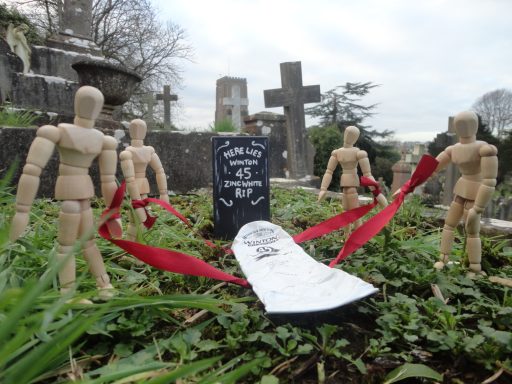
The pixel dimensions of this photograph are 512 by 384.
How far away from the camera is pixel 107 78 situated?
350 cm

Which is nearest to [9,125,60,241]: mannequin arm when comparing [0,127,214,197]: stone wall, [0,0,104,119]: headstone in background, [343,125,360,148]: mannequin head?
[343,125,360,148]: mannequin head

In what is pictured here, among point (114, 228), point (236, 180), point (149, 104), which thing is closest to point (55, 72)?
point (236, 180)

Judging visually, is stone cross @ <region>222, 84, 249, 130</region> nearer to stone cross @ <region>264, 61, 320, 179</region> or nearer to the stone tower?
the stone tower

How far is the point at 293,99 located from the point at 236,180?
14.9ft

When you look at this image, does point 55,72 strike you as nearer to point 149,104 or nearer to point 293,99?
point 293,99

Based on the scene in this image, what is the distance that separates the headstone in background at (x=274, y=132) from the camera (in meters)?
6.23

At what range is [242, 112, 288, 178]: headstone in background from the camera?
6234mm

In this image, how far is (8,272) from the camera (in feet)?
3.92

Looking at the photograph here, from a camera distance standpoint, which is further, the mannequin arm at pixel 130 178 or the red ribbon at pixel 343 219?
the red ribbon at pixel 343 219

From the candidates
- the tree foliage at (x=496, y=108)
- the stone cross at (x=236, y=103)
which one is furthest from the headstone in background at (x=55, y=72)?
the tree foliage at (x=496, y=108)

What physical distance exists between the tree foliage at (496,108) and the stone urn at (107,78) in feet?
52.4

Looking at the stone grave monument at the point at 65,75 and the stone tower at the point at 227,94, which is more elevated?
the stone tower at the point at 227,94

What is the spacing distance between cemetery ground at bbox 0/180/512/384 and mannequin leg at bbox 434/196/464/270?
0.06 m

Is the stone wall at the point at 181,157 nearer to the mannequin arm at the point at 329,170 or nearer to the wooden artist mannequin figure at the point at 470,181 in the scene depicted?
the mannequin arm at the point at 329,170
